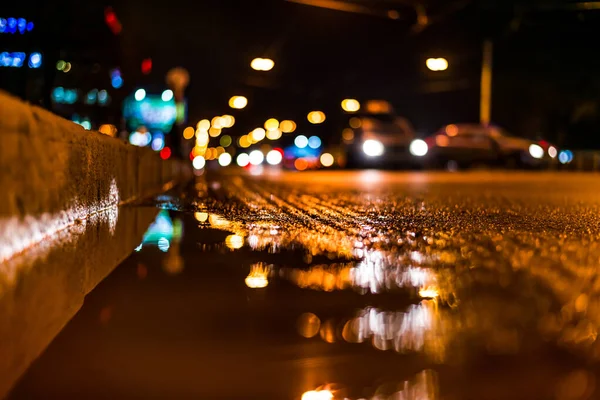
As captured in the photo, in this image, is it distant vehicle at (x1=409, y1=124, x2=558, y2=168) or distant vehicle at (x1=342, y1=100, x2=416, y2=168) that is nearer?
distant vehicle at (x1=409, y1=124, x2=558, y2=168)

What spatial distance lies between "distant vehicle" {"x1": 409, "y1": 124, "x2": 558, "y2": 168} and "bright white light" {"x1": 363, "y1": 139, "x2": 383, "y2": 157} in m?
1.29

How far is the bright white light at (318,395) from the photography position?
2762 mm

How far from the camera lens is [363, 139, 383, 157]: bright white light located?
34.1 m

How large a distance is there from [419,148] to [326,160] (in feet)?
25.7

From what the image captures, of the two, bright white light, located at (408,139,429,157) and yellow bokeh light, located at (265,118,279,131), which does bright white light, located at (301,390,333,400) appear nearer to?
bright white light, located at (408,139,429,157)

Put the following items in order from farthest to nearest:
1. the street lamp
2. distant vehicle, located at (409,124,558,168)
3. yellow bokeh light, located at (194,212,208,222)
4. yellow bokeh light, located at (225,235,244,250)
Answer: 1. the street lamp
2. distant vehicle, located at (409,124,558,168)
3. yellow bokeh light, located at (194,212,208,222)
4. yellow bokeh light, located at (225,235,244,250)

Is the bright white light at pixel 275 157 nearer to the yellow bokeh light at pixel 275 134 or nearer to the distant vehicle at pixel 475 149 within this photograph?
the distant vehicle at pixel 475 149

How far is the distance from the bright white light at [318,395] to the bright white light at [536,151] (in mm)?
33249

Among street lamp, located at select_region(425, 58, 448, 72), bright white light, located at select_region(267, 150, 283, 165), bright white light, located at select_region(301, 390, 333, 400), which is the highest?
street lamp, located at select_region(425, 58, 448, 72)

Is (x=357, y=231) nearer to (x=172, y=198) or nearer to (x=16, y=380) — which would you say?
(x=16, y=380)

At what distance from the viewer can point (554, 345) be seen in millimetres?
3424

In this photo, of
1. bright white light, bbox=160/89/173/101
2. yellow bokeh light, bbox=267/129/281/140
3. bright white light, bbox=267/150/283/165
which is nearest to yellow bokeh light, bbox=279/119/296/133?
yellow bokeh light, bbox=267/129/281/140

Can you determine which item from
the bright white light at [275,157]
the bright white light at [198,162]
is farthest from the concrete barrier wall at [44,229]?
the bright white light at [275,157]

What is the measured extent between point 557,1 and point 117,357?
86.2 ft
